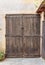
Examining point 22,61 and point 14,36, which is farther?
point 14,36

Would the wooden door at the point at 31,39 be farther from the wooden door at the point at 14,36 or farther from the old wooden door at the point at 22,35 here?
the wooden door at the point at 14,36

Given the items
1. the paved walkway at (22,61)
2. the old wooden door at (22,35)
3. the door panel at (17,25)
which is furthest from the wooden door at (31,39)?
the paved walkway at (22,61)

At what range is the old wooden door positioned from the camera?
1027 cm

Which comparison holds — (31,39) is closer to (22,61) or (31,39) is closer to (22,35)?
(22,35)

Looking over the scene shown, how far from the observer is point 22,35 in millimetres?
10305

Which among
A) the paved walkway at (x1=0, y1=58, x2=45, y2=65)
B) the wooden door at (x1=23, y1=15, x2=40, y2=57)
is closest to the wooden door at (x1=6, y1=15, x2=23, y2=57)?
the wooden door at (x1=23, y1=15, x2=40, y2=57)

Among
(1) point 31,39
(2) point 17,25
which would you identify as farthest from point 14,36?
(1) point 31,39

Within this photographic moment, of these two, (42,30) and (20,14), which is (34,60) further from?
(20,14)

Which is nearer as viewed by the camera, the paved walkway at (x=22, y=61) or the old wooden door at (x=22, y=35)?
the paved walkway at (x=22, y=61)

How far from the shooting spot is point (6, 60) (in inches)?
382

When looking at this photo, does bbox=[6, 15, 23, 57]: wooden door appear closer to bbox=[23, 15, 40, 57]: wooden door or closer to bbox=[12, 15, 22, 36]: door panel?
bbox=[12, 15, 22, 36]: door panel

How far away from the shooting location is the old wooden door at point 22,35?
404 inches

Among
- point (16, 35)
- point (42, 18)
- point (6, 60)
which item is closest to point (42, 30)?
point (42, 18)

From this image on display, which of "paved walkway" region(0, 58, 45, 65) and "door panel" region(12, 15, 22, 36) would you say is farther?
"door panel" region(12, 15, 22, 36)
